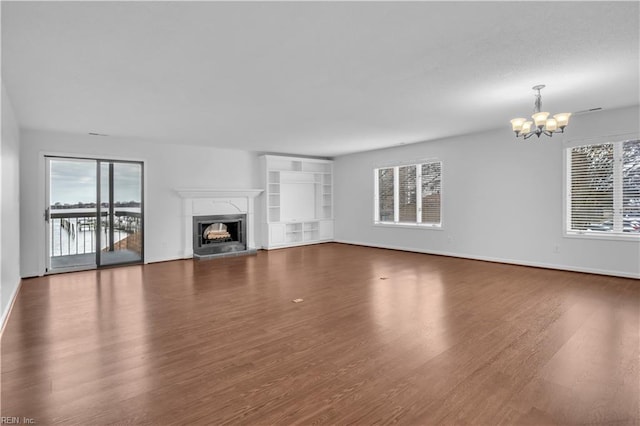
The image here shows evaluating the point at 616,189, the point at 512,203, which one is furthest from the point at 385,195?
the point at 616,189

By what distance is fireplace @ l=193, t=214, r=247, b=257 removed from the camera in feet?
25.6

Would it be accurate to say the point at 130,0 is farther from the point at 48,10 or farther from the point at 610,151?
the point at 610,151

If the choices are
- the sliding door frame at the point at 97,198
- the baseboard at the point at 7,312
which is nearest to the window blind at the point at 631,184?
the baseboard at the point at 7,312

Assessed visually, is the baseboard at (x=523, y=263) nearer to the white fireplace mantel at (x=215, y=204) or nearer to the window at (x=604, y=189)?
the window at (x=604, y=189)

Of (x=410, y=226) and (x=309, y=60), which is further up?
(x=309, y=60)

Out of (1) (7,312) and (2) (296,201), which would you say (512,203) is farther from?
(1) (7,312)

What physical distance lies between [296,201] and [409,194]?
123 inches

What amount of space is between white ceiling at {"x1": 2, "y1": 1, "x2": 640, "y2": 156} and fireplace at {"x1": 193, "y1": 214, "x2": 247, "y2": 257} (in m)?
2.98

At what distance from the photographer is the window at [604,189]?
5.05 m

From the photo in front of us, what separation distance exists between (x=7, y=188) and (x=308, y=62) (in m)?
3.80

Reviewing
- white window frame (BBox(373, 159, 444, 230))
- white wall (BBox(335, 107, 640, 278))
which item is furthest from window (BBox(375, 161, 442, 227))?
white wall (BBox(335, 107, 640, 278))

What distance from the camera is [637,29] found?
2650 mm

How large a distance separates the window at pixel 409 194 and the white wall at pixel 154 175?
335cm

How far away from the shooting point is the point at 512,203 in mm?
6336
